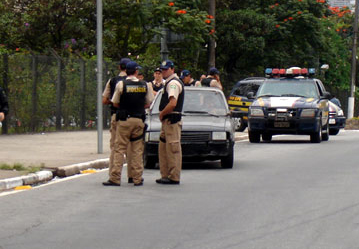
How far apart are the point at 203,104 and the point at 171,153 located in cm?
362

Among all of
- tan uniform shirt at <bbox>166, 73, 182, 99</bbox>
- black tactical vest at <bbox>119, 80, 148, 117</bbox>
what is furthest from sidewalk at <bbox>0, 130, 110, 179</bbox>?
tan uniform shirt at <bbox>166, 73, 182, 99</bbox>

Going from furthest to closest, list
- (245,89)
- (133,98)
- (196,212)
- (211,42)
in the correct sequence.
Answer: (211,42), (245,89), (133,98), (196,212)

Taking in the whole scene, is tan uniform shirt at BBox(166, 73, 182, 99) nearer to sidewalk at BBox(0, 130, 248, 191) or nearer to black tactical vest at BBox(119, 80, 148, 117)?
black tactical vest at BBox(119, 80, 148, 117)

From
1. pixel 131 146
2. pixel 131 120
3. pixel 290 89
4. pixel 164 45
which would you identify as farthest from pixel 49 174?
pixel 164 45

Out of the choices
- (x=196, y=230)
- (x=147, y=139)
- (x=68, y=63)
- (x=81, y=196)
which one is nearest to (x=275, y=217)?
(x=196, y=230)

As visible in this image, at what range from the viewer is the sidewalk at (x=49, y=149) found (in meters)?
16.4

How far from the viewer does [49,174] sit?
14672 mm

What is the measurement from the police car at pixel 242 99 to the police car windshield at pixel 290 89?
194 inches

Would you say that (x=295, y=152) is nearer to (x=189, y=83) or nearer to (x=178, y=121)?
(x=189, y=83)

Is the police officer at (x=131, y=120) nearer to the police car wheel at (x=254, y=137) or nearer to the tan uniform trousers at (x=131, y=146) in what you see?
the tan uniform trousers at (x=131, y=146)

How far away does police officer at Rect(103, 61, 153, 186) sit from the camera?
1349 cm

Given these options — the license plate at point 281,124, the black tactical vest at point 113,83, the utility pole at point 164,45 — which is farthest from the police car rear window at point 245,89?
the black tactical vest at point 113,83

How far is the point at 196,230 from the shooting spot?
31.0 feet

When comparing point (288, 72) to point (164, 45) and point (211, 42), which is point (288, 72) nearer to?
point (164, 45)
